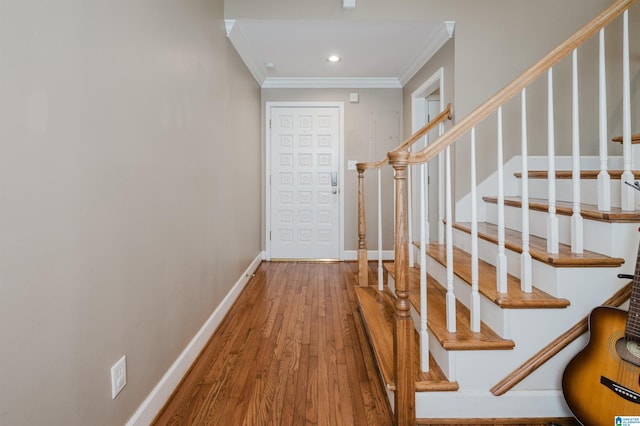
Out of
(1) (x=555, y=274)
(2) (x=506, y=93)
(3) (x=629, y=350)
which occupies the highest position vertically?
(2) (x=506, y=93)

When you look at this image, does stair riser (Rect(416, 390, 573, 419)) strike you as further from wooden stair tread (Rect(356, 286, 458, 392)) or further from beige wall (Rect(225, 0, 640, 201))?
beige wall (Rect(225, 0, 640, 201))

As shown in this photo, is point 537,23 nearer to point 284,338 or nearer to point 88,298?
point 284,338

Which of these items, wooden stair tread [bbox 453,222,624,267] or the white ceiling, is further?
the white ceiling

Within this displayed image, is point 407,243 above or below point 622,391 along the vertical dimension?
above

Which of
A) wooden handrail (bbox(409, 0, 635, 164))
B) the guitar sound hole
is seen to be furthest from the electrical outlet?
the guitar sound hole

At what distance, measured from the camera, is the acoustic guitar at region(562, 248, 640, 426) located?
1.19m

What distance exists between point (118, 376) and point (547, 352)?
1.76m

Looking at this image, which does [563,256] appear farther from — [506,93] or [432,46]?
[432,46]

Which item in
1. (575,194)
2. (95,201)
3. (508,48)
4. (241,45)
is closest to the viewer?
(95,201)

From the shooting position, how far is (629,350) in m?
1.22

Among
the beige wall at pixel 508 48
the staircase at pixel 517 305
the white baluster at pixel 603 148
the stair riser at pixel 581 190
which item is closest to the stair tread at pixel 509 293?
the staircase at pixel 517 305

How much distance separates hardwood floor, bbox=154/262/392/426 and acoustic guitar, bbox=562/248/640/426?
0.77 meters

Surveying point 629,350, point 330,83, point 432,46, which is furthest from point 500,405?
Answer: point 330,83

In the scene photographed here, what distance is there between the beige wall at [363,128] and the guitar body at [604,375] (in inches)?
120
